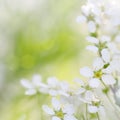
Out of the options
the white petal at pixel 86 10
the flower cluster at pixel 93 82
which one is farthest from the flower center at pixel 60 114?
the white petal at pixel 86 10

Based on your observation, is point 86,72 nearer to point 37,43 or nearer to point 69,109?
point 69,109

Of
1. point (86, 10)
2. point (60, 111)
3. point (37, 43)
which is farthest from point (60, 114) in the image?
point (37, 43)

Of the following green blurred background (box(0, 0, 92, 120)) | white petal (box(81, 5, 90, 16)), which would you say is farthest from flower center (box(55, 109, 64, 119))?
green blurred background (box(0, 0, 92, 120))

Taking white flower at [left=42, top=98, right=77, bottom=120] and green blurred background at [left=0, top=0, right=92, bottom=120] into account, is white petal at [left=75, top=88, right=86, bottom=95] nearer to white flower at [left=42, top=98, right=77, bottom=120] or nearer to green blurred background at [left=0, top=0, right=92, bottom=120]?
white flower at [left=42, top=98, right=77, bottom=120]

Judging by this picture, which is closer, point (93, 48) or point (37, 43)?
point (93, 48)

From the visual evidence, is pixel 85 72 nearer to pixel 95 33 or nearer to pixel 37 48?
pixel 95 33

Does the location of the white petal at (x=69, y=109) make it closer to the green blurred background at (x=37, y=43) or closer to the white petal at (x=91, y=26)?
the white petal at (x=91, y=26)

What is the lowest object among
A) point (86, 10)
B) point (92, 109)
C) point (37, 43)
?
point (92, 109)
